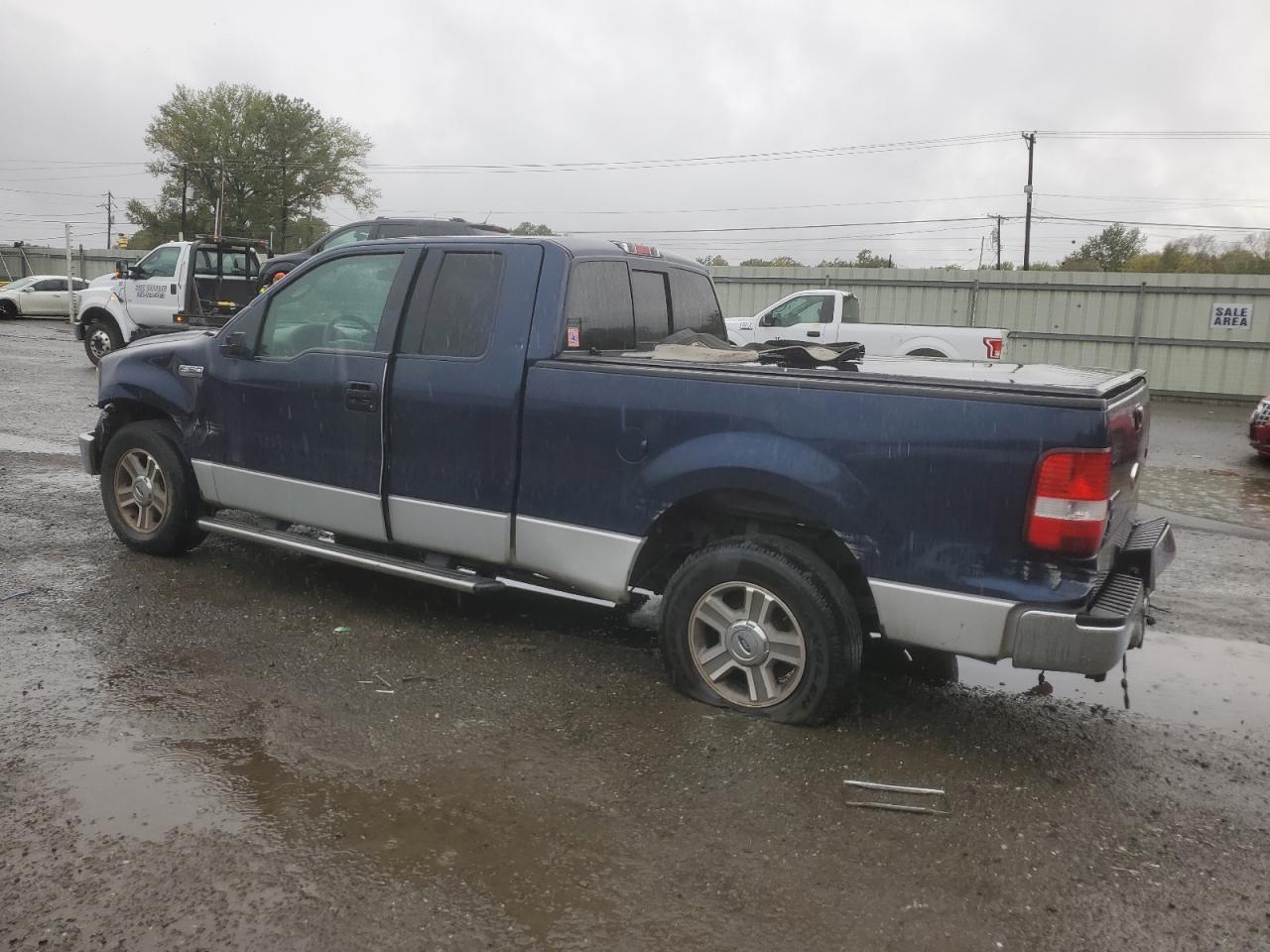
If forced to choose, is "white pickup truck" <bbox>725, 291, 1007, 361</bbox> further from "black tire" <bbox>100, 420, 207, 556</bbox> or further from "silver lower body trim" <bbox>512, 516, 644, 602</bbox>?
"silver lower body trim" <bbox>512, 516, 644, 602</bbox>

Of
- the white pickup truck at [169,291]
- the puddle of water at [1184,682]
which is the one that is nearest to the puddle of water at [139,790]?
the puddle of water at [1184,682]

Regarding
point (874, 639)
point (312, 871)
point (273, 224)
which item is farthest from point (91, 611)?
point (273, 224)

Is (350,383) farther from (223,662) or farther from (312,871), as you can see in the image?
(312,871)

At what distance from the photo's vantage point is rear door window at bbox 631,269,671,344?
17.6ft

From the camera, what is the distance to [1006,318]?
23125 millimetres

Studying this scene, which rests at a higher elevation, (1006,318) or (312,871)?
(1006,318)

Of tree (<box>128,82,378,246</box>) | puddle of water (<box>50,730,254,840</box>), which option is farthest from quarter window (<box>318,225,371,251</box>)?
tree (<box>128,82,378,246</box>)

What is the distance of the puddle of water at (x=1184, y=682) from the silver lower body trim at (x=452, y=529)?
2.26 meters

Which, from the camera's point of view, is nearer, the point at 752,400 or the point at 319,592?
the point at 752,400

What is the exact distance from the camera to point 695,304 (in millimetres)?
6020

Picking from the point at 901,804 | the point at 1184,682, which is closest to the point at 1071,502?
the point at 901,804

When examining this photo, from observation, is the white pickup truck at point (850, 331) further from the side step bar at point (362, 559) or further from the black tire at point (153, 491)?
the side step bar at point (362, 559)

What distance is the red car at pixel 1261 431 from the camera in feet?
39.7

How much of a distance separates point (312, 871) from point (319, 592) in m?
2.90
